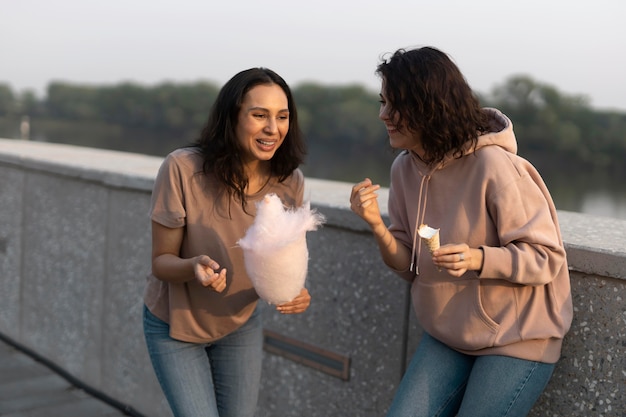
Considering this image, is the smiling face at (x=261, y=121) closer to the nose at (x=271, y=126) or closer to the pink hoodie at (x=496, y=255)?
the nose at (x=271, y=126)

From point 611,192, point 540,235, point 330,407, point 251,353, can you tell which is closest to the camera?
point 540,235

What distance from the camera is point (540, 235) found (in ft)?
7.85

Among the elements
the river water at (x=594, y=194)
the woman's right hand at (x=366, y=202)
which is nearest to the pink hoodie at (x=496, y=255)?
the woman's right hand at (x=366, y=202)

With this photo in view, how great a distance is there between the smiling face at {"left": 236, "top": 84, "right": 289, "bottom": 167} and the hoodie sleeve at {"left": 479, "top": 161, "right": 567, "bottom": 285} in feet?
2.57

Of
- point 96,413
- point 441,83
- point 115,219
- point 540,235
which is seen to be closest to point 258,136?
point 441,83

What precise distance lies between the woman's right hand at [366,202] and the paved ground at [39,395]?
9.42 feet

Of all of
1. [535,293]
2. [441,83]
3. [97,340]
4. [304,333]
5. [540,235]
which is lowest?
[97,340]

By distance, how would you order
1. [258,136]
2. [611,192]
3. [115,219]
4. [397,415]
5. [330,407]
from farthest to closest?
[115,219] < [611,192] < [330,407] < [258,136] < [397,415]

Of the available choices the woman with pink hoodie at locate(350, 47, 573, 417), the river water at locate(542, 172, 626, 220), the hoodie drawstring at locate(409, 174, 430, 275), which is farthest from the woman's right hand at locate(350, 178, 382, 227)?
the river water at locate(542, 172, 626, 220)

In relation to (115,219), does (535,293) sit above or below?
above

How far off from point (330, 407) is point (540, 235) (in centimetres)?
171

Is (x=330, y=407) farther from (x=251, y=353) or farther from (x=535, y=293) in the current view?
(x=535, y=293)

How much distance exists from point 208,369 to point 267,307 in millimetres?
1183

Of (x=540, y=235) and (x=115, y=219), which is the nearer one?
(x=540, y=235)
